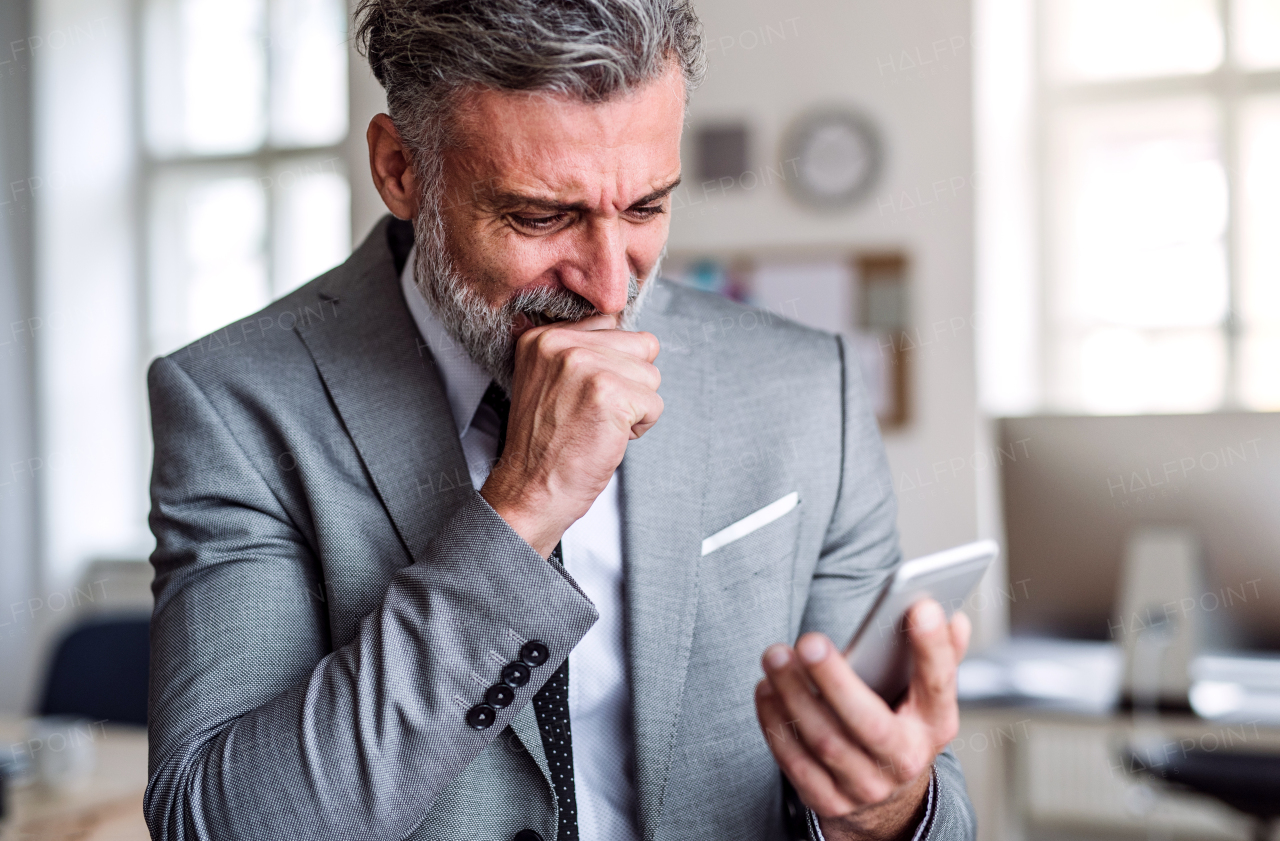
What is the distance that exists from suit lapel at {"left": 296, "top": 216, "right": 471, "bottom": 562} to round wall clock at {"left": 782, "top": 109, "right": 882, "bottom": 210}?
2.81 m

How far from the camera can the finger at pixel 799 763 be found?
2.72ft

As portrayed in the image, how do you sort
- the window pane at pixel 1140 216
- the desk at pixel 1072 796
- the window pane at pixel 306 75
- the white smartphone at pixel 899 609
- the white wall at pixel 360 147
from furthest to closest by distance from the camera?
the window pane at pixel 306 75 → the white wall at pixel 360 147 → the window pane at pixel 1140 216 → the desk at pixel 1072 796 → the white smartphone at pixel 899 609

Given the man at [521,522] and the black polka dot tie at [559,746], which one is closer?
the man at [521,522]

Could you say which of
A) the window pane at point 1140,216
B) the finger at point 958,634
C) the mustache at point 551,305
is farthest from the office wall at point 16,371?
the finger at point 958,634

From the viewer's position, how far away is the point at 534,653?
901 millimetres

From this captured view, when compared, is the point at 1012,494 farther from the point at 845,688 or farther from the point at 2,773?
the point at 2,773

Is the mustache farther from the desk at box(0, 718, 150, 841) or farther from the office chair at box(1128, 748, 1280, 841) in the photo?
the office chair at box(1128, 748, 1280, 841)

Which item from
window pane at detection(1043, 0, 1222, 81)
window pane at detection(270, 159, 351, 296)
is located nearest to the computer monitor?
window pane at detection(1043, 0, 1222, 81)

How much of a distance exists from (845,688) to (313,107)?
15.2 ft

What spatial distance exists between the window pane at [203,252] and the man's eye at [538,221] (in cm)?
417

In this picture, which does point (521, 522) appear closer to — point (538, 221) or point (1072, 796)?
point (538, 221)

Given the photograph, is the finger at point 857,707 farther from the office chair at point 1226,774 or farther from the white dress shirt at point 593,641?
the office chair at point 1226,774

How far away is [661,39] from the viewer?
1.03 meters

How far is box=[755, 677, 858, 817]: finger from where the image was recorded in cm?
83
